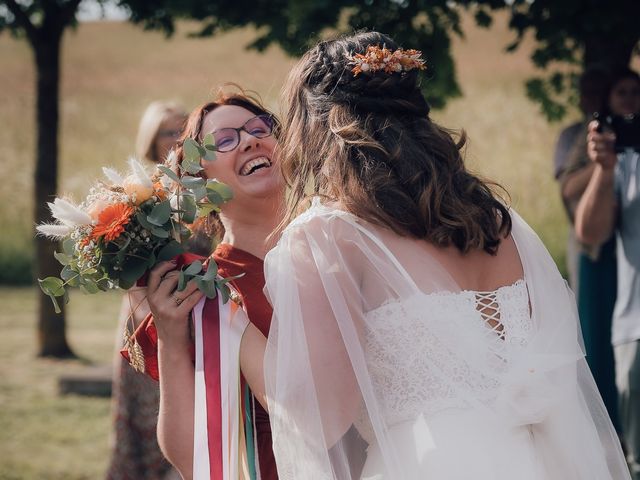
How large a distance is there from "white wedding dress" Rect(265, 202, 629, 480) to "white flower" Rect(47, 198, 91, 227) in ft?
1.97

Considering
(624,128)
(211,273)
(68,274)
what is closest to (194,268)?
(211,273)

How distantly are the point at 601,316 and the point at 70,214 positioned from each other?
150 inches

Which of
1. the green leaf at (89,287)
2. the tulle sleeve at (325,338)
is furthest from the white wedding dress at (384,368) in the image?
the green leaf at (89,287)

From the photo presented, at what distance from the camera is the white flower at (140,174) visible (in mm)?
2623

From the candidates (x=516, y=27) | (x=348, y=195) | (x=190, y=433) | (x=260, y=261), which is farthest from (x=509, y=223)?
(x=516, y=27)

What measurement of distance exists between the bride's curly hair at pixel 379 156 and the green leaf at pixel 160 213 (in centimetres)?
35

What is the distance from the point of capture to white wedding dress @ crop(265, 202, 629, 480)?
2.28m

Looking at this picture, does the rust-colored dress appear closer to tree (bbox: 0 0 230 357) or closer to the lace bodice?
the lace bodice

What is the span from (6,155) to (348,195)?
1941cm

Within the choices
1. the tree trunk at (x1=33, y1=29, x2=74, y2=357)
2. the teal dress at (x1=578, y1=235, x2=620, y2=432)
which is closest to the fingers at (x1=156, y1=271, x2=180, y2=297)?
the teal dress at (x1=578, y1=235, x2=620, y2=432)

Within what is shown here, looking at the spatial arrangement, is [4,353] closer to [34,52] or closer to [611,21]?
[34,52]

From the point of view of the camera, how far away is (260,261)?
117 inches

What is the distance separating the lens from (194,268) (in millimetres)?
2541

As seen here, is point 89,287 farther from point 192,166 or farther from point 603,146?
point 603,146
